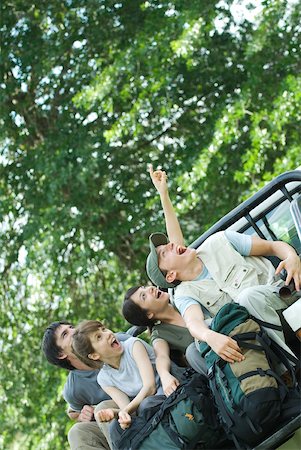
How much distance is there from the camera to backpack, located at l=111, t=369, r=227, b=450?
12.0 ft

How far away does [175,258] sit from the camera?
4297 millimetres

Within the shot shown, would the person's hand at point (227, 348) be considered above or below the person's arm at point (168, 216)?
below

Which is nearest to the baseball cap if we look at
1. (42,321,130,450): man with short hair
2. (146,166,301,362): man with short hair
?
(146,166,301,362): man with short hair

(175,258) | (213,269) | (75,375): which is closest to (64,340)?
(75,375)

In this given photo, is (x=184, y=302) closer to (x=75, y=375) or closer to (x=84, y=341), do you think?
(x=84, y=341)

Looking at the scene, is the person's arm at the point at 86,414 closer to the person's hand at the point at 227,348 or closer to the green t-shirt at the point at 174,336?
the green t-shirt at the point at 174,336

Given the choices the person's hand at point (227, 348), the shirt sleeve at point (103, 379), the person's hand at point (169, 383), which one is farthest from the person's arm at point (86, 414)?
the person's hand at point (227, 348)

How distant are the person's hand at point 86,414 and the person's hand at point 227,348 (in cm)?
129

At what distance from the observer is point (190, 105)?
12.3m

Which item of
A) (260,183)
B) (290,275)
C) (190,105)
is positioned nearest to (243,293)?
(290,275)

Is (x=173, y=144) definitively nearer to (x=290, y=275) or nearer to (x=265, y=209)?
(x=265, y=209)

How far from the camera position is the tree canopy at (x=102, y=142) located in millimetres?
11172

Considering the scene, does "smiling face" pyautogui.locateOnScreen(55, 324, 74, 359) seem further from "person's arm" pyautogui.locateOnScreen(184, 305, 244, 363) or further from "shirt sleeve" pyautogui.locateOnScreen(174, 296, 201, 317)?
"person's arm" pyautogui.locateOnScreen(184, 305, 244, 363)

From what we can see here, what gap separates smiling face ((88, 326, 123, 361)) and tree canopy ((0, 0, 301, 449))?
634 centimetres
